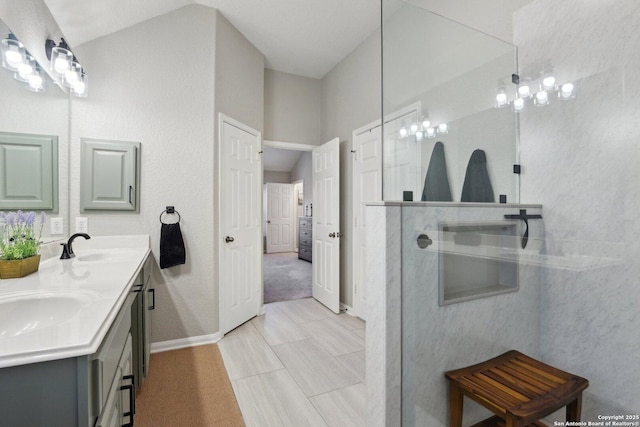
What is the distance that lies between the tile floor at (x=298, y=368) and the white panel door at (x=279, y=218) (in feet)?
16.3

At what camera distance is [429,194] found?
141cm

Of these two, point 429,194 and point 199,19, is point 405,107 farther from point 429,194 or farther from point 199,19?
point 199,19

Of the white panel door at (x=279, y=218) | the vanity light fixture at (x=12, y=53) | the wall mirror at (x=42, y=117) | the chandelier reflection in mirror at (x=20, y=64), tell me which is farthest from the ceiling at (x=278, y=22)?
the white panel door at (x=279, y=218)

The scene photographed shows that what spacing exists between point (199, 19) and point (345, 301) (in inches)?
130

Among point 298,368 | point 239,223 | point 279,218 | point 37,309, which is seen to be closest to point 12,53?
point 37,309

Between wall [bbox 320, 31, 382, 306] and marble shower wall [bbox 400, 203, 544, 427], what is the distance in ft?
6.21

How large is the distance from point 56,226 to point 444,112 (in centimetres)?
262

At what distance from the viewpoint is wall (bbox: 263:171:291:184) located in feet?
28.0

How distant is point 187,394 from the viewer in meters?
1.94

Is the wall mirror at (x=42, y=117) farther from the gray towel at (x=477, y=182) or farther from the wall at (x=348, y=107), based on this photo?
the wall at (x=348, y=107)

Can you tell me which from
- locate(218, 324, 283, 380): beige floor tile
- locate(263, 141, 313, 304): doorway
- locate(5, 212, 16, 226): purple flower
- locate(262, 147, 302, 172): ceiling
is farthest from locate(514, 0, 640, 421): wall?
locate(262, 147, 302, 172): ceiling

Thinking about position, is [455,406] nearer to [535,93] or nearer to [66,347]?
[66,347]

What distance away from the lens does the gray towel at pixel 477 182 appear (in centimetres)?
151

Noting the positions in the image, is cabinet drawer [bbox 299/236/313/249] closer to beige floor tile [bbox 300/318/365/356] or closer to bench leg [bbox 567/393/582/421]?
beige floor tile [bbox 300/318/365/356]
